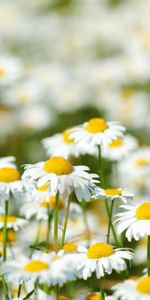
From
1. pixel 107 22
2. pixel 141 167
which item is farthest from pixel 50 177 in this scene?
pixel 107 22

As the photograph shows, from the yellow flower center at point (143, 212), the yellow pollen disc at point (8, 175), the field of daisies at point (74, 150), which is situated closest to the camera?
the field of daisies at point (74, 150)

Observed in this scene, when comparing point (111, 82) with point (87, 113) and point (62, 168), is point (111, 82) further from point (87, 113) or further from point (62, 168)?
point (62, 168)

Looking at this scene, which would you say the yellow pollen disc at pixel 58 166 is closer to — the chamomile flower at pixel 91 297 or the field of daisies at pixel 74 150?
the field of daisies at pixel 74 150

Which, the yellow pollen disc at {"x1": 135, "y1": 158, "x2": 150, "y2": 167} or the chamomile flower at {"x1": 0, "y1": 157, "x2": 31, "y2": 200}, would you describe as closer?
the chamomile flower at {"x1": 0, "y1": 157, "x2": 31, "y2": 200}

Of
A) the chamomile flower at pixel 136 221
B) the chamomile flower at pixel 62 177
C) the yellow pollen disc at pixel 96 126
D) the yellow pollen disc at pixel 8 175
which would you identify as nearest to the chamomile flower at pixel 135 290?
the chamomile flower at pixel 136 221

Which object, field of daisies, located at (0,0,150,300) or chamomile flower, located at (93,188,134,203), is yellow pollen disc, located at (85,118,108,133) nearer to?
field of daisies, located at (0,0,150,300)

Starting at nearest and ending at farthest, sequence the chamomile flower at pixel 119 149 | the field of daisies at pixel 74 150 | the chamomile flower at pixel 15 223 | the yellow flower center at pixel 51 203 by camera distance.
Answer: the field of daisies at pixel 74 150
the chamomile flower at pixel 15 223
the yellow flower center at pixel 51 203
the chamomile flower at pixel 119 149

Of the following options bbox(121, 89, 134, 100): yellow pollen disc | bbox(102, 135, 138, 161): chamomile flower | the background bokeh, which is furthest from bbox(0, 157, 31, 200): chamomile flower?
bbox(121, 89, 134, 100): yellow pollen disc

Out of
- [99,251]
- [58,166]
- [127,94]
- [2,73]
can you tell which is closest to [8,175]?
[58,166]

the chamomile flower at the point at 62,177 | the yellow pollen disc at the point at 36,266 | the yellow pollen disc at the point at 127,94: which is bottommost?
the yellow pollen disc at the point at 127,94
